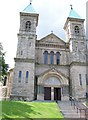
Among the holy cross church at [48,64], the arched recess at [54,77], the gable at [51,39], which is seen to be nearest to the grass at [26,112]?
the holy cross church at [48,64]

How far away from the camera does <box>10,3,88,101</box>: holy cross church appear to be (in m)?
27.0

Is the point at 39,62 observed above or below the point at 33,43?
below

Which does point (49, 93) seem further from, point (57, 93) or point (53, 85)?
point (53, 85)

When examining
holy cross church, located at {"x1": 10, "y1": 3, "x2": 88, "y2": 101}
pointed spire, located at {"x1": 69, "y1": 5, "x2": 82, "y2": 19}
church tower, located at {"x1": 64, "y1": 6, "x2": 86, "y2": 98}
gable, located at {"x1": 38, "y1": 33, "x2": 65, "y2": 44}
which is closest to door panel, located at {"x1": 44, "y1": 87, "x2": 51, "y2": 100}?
holy cross church, located at {"x1": 10, "y1": 3, "x2": 88, "y2": 101}

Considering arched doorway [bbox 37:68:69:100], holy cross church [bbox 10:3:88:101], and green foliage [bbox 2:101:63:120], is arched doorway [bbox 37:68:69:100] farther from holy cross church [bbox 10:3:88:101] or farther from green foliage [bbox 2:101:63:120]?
green foliage [bbox 2:101:63:120]

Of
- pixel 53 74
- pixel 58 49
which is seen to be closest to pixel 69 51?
pixel 58 49

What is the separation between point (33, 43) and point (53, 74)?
6.51 m

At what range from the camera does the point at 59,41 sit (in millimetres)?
32719

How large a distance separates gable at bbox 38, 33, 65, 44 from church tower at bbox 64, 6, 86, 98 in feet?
7.00

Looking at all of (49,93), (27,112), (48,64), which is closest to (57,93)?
(49,93)

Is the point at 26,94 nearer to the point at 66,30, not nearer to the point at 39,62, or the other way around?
the point at 39,62

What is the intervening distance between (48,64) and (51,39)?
18.4 ft

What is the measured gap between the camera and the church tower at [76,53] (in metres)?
27.5

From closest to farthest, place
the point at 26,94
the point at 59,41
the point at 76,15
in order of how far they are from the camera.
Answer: the point at 26,94 < the point at 59,41 < the point at 76,15
